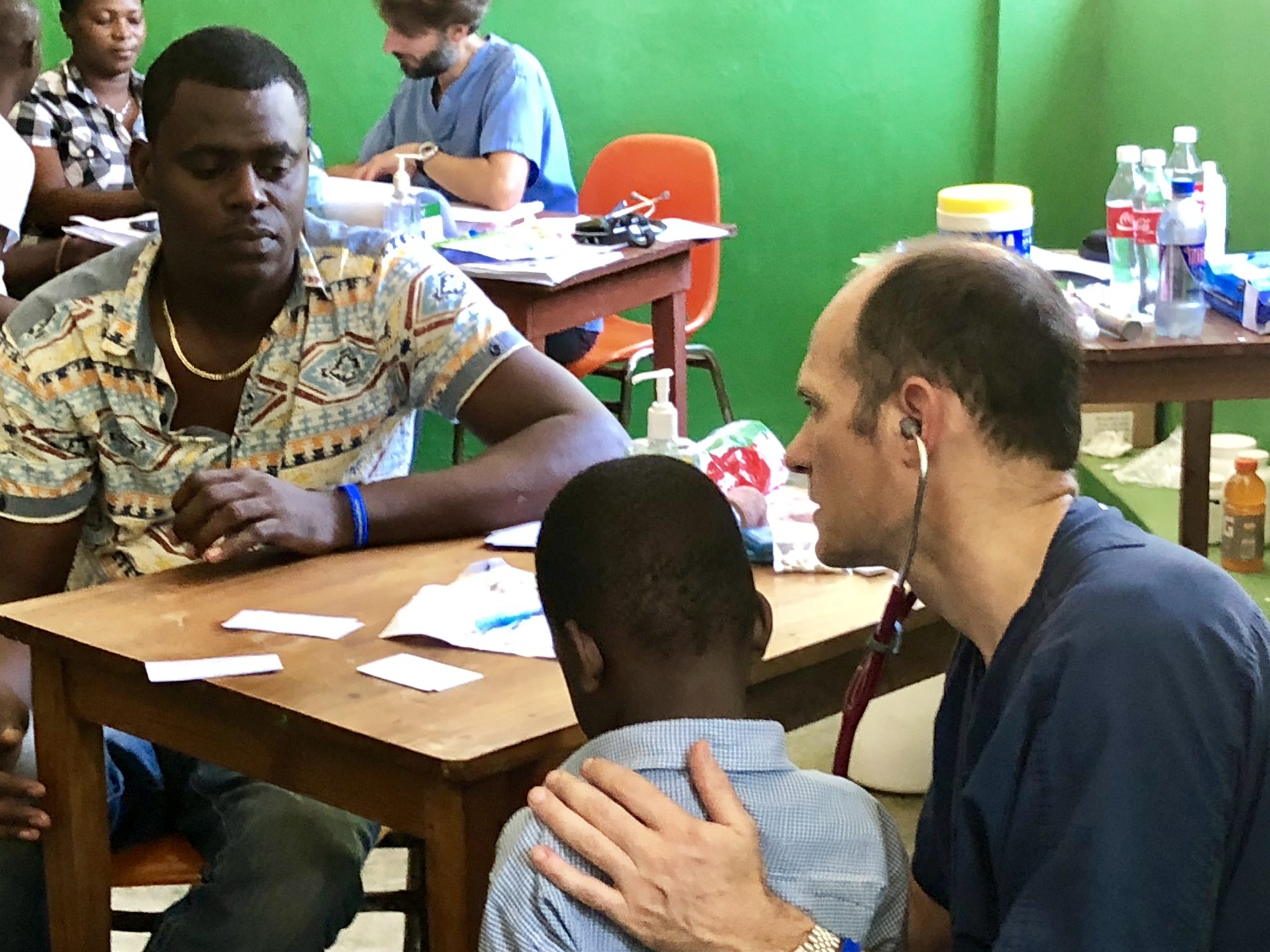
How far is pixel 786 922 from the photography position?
1246 millimetres

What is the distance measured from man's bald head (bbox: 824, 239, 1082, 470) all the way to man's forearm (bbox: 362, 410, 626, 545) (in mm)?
706

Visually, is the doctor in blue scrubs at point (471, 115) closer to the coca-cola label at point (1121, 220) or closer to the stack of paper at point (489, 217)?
the stack of paper at point (489, 217)

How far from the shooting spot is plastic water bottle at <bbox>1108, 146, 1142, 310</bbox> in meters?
2.94

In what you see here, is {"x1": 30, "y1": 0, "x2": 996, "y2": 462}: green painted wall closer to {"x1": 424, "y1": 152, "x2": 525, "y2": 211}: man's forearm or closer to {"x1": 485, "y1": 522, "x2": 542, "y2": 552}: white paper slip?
{"x1": 424, "y1": 152, "x2": 525, "y2": 211}: man's forearm

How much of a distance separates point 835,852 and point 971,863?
128 mm

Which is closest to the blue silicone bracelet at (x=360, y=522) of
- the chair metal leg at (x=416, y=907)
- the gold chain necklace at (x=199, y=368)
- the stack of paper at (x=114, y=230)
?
the gold chain necklace at (x=199, y=368)

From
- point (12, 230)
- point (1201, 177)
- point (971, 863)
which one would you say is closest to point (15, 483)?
point (971, 863)

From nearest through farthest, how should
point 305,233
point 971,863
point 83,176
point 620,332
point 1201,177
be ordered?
point 971,863 → point 305,233 → point 1201,177 → point 620,332 → point 83,176

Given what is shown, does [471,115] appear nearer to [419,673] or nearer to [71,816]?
[71,816]

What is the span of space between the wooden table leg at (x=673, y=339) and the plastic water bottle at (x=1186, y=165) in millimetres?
1075

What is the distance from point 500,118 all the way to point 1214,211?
1787 millimetres

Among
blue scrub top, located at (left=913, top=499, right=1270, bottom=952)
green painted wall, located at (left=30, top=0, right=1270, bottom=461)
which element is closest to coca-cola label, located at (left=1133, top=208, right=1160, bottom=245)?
green painted wall, located at (left=30, top=0, right=1270, bottom=461)

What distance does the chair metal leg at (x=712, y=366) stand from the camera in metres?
4.22

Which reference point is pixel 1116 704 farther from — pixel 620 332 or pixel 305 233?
pixel 620 332
